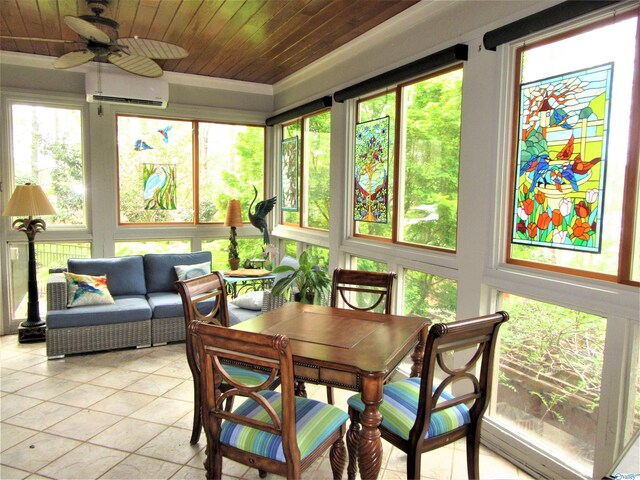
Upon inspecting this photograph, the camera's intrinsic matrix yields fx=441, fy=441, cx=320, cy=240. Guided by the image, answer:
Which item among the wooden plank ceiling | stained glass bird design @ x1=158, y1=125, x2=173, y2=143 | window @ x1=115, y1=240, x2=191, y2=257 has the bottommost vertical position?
window @ x1=115, y1=240, x2=191, y2=257

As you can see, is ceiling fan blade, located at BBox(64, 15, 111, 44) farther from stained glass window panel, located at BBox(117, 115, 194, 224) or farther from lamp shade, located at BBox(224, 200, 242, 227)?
lamp shade, located at BBox(224, 200, 242, 227)

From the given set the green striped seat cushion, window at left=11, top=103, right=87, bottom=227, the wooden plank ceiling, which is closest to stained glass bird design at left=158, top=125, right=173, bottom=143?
window at left=11, top=103, right=87, bottom=227

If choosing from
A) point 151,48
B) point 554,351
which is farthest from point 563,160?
point 151,48

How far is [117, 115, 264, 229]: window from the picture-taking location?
5.11 m

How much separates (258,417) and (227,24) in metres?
2.97

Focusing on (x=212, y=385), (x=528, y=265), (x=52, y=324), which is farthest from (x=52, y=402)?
(x=528, y=265)

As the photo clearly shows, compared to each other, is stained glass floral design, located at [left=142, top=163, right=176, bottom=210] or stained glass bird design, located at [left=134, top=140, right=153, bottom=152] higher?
stained glass bird design, located at [left=134, top=140, right=153, bottom=152]

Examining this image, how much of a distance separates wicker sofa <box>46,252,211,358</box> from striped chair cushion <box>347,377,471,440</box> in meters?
2.40

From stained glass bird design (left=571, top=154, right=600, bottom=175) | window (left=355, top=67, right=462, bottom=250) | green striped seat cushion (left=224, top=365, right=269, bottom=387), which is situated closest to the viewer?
stained glass bird design (left=571, top=154, right=600, bottom=175)

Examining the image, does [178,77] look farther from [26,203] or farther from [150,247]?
[26,203]

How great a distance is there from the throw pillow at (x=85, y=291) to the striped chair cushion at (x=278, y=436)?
9.12ft

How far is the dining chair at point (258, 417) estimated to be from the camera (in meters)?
1.55

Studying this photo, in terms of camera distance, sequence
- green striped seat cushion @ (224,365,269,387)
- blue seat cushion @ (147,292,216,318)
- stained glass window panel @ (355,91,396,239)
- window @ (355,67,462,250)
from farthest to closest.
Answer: blue seat cushion @ (147,292,216,318) → stained glass window panel @ (355,91,396,239) → window @ (355,67,462,250) → green striped seat cushion @ (224,365,269,387)

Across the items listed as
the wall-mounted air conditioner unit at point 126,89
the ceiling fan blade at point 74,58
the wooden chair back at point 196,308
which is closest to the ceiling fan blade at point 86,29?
the ceiling fan blade at point 74,58
